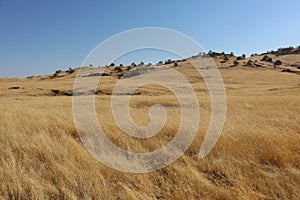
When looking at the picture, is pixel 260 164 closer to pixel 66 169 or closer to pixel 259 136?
pixel 259 136

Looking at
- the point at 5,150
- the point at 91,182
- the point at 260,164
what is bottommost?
the point at 260,164

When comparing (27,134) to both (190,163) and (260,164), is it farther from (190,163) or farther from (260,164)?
(260,164)

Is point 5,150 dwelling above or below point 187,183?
above

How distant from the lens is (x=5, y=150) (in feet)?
17.6

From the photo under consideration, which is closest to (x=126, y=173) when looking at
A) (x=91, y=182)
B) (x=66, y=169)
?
(x=91, y=182)

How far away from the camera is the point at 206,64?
60562mm

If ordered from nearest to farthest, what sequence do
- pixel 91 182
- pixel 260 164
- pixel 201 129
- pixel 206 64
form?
1. pixel 91 182
2. pixel 260 164
3. pixel 201 129
4. pixel 206 64

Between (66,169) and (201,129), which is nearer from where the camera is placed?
(66,169)

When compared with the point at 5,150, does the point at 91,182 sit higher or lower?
lower

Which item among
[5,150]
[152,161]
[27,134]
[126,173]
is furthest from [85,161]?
[27,134]

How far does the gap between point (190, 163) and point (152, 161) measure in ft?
2.38

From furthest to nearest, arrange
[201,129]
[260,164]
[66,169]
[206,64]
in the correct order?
1. [206,64]
2. [201,129]
3. [260,164]
4. [66,169]

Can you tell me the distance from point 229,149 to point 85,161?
2886 mm

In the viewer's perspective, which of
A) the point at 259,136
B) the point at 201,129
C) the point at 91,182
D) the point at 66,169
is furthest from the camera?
the point at 201,129
